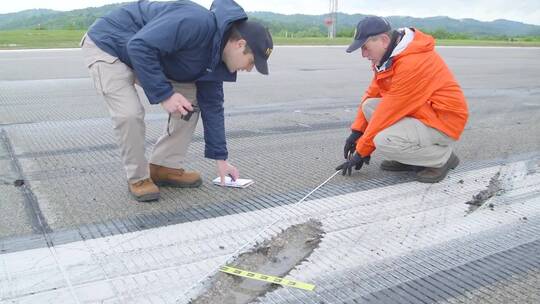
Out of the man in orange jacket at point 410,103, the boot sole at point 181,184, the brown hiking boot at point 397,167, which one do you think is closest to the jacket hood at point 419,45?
the man in orange jacket at point 410,103

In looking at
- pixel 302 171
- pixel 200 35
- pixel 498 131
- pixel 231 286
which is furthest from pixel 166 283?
pixel 498 131

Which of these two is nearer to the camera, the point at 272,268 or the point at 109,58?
the point at 272,268

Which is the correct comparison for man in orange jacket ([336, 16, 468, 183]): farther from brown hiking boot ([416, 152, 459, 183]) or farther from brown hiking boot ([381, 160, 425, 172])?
brown hiking boot ([381, 160, 425, 172])

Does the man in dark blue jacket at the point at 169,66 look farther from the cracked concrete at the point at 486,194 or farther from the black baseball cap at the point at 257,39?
the cracked concrete at the point at 486,194

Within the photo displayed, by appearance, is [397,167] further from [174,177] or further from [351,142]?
[174,177]

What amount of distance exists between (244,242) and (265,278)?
346 millimetres

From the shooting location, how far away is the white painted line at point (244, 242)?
208cm

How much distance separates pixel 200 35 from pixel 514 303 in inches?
76.5

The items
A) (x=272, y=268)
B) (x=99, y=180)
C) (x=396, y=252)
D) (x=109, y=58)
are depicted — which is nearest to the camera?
(x=272, y=268)

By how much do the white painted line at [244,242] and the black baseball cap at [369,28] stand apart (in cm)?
96

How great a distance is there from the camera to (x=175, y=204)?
9.82 ft

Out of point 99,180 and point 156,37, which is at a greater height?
point 156,37

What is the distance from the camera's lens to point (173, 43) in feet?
8.63

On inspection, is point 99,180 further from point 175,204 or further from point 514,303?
point 514,303
